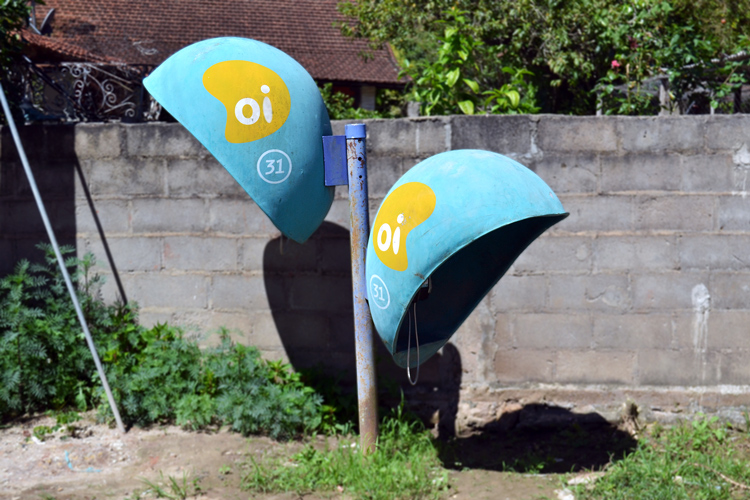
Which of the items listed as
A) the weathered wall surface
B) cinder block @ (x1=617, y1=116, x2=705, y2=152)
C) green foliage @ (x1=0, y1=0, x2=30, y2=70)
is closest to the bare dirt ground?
the weathered wall surface

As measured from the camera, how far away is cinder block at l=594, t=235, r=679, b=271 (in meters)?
3.62

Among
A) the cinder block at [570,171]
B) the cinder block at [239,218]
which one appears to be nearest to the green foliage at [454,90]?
the cinder block at [570,171]

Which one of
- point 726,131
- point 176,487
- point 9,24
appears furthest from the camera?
point 9,24

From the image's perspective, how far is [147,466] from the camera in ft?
10.9

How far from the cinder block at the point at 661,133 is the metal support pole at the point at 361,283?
1.56 m

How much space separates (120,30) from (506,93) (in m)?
12.7

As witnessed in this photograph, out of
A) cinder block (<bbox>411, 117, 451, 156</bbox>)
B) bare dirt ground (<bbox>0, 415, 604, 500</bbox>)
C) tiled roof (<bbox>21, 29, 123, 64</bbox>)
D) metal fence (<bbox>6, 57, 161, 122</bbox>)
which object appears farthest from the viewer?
tiled roof (<bbox>21, 29, 123, 64</bbox>)

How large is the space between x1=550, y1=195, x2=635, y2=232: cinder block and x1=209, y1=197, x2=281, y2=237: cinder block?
64.9 inches

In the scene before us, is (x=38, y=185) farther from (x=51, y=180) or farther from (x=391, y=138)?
(x=391, y=138)

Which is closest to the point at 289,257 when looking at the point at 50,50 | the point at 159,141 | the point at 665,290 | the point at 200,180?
the point at 200,180

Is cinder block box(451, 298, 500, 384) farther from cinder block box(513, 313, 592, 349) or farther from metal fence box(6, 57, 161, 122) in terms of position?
metal fence box(6, 57, 161, 122)

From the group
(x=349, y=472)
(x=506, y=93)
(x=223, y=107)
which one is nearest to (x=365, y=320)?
(x=349, y=472)

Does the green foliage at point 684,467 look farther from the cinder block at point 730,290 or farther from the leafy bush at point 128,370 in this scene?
the leafy bush at point 128,370

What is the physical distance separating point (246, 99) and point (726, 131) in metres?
2.57
